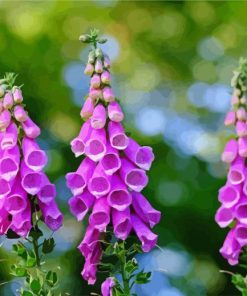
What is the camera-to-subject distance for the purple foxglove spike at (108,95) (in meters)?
2.83

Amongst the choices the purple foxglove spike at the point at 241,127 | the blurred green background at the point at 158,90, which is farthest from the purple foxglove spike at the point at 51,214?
the blurred green background at the point at 158,90

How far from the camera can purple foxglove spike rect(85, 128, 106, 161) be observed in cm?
282

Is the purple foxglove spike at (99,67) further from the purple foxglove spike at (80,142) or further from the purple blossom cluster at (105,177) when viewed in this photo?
the purple foxglove spike at (80,142)

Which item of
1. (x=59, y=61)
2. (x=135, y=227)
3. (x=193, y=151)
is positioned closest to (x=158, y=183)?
(x=193, y=151)

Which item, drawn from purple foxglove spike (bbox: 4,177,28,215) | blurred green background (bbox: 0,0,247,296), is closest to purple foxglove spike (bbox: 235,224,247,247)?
purple foxglove spike (bbox: 4,177,28,215)

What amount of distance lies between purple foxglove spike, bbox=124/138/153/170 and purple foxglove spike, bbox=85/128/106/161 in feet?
0.30

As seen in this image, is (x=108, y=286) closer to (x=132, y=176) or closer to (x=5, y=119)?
(x=132, y=176)

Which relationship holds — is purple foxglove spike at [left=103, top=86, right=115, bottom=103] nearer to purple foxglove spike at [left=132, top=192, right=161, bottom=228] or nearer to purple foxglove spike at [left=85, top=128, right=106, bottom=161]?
purple foxglove spike at [left=85, top=128, right=106, bottom=161]

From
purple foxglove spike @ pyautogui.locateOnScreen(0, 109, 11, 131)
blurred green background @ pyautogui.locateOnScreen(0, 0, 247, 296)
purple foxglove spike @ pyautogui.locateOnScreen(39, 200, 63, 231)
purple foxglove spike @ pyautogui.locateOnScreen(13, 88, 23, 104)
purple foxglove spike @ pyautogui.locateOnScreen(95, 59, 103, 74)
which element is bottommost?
blurred green background @ pyautogui.locateOnScreen(0, 0, 247, 296)

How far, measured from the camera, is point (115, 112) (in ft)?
9.25

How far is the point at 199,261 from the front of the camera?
6742 mm

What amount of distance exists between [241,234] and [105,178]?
431 millimetres

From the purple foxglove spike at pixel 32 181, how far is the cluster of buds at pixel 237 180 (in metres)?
0.53

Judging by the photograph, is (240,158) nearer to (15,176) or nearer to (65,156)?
(15,176)
